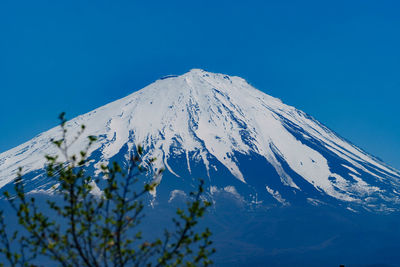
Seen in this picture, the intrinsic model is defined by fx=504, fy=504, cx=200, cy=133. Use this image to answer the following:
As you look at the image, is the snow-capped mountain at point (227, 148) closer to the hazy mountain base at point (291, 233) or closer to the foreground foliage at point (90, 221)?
the hazy mountain base at point (291, 233)

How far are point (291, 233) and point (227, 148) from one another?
3515 cm

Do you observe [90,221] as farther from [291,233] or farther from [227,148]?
[227,148]

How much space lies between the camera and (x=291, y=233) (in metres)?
124

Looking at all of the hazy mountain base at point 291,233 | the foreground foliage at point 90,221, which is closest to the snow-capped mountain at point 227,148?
the hazy mountain base at point 291,233

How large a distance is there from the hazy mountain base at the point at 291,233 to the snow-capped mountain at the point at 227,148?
566 centimetres

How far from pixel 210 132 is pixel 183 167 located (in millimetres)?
16996

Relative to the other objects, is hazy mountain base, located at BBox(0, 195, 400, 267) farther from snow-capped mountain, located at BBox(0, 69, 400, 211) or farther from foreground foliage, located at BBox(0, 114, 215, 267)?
foreground foliage, located at BBox(0, 114, 215, 267)

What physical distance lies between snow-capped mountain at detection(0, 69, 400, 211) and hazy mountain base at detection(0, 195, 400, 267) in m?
5.66

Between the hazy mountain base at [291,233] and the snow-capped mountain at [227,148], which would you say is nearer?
the hazy mountain base at [291,233]

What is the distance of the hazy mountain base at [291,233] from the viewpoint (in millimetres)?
110062

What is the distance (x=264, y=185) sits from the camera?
463ft

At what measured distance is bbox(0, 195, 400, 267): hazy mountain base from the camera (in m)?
110

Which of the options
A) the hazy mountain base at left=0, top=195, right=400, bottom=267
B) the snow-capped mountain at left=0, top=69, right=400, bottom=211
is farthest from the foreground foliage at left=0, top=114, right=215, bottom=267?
the snow-capped mountain at left=0, top=69, right=400, bottom=211

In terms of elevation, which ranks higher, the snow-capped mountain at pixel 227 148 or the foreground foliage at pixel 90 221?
the snow-capped mountain at pixel 227 148
